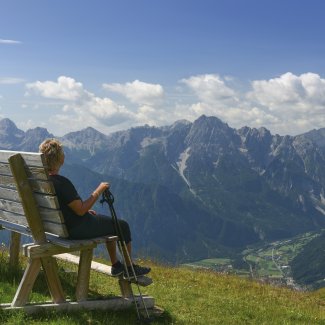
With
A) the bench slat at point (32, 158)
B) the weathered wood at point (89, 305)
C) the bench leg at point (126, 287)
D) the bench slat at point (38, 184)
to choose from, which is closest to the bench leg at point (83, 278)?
the weathered wood at point (89, 305)

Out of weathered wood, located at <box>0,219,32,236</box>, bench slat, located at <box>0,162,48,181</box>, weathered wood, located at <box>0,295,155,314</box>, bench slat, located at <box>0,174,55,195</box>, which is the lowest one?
weathered wood, located at <box>0,295,155,314</box>

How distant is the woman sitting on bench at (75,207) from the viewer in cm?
833

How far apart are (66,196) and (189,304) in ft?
15.1

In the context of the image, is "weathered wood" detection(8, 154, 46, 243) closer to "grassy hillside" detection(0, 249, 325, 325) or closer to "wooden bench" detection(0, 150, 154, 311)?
"wooden bench" detection(0, 150, 154, 311)

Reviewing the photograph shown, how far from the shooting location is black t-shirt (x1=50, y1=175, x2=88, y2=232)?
8336mm

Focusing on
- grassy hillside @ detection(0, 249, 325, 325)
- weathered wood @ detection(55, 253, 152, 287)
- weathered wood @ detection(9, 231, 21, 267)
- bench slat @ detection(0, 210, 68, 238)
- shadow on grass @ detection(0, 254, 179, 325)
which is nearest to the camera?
shadow on grass @ detection(0, 254, 179, 325)

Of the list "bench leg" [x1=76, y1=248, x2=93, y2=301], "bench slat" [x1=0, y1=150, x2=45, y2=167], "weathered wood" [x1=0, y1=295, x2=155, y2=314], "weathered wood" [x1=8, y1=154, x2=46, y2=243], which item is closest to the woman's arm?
"weathered wood" [x1=8, y1=154, x2=46, y2=243]

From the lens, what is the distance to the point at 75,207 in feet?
27.4

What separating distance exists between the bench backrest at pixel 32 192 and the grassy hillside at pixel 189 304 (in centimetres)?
145

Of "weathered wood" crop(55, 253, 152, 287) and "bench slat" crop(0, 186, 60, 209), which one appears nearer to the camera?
"bench slat" crop(0, 186, 60, 209)

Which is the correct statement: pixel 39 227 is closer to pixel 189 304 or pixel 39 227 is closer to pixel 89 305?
pixel 89 305

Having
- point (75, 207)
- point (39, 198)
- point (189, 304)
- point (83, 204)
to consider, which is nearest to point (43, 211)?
point (39, 198)

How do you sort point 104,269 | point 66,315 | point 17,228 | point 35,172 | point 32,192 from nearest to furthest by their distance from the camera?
point 35,172 → point 66,315 → point 32,192 → point 17,228 → point 104,269

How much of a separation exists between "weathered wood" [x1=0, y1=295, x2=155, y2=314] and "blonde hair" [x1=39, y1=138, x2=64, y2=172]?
2.34 meters
